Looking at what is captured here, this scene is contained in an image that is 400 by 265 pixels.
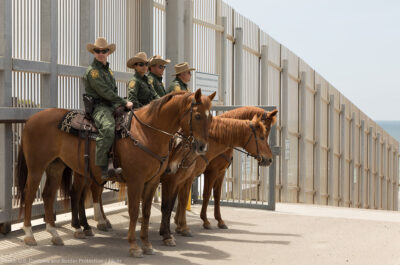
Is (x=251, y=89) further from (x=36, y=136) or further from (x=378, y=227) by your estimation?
(x=36, y=136)

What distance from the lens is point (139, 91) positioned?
8000 millimetres

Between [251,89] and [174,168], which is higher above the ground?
[251,89]

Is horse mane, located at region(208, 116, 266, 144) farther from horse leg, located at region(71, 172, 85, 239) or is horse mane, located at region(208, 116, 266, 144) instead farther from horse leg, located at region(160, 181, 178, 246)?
horse leg, located at region(71, 172, 85, 239)

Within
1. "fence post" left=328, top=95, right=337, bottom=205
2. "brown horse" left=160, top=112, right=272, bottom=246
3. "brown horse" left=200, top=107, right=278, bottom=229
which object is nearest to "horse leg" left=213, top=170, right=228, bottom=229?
"brown horse" left=200, top=107, right=278, bottom=229

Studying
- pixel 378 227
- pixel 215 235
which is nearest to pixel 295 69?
pixel 378 227

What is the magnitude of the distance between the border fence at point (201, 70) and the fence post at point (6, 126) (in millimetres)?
13

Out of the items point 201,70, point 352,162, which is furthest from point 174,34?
point 352,162

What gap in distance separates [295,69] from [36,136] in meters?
13.4

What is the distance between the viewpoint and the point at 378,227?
931cm

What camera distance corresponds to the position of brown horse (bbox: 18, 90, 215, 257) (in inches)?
262

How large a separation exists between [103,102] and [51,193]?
53.8 inches

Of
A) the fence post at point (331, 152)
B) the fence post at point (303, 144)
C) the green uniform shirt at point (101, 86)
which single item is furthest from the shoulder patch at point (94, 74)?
the fence post at point (331, 152)

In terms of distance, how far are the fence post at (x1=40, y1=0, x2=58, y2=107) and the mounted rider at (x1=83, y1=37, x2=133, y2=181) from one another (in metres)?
1.15

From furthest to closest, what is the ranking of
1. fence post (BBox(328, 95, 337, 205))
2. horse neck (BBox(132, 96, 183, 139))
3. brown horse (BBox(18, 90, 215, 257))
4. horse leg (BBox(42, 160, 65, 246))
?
fence post (BBox(328, 95, 337, 205)) < horse leg (BBox(42, 160, 65, 246)) < horse neck (BBox(132, 96, 183, 139)) < brown horse (BBox(18, 90, 215, 257))
